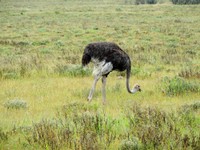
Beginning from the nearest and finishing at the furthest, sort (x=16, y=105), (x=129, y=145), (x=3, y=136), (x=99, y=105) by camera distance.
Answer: (x=129, y=145), (x=3, y=136), (x=16, y=105), (x=99, y=105)

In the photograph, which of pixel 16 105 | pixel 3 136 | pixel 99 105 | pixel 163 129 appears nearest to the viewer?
pixel 3 136

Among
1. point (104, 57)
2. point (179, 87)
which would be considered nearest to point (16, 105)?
point (104, 57)

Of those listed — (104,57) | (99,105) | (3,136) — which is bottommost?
(99,105)

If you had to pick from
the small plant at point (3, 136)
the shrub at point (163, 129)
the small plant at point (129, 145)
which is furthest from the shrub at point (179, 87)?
the small plant at point (3, 136)

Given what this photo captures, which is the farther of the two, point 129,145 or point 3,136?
point 3,136

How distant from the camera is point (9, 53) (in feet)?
75.5

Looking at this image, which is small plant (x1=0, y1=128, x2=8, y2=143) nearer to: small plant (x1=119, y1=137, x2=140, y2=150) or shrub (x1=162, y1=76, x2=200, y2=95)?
small plant (x1=119, y1=137, x2=140, y2=150)

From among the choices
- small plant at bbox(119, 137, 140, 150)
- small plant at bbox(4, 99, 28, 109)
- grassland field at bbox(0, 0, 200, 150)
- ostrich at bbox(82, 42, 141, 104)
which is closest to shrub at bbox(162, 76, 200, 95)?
grassland field at bbox(0, 0, 200, 150)

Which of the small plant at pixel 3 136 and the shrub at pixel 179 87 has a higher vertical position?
the small plant at pixel 3 136

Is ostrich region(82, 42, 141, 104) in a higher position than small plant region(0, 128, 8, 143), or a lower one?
higher

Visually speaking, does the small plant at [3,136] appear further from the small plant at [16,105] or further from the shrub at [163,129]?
the small plant at [16,105]

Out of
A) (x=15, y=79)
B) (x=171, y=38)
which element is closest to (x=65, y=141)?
(x=15, y=79)

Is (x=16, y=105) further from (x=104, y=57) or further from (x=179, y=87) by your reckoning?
(x=179, y=87)

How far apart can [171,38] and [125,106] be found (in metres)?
21.7
